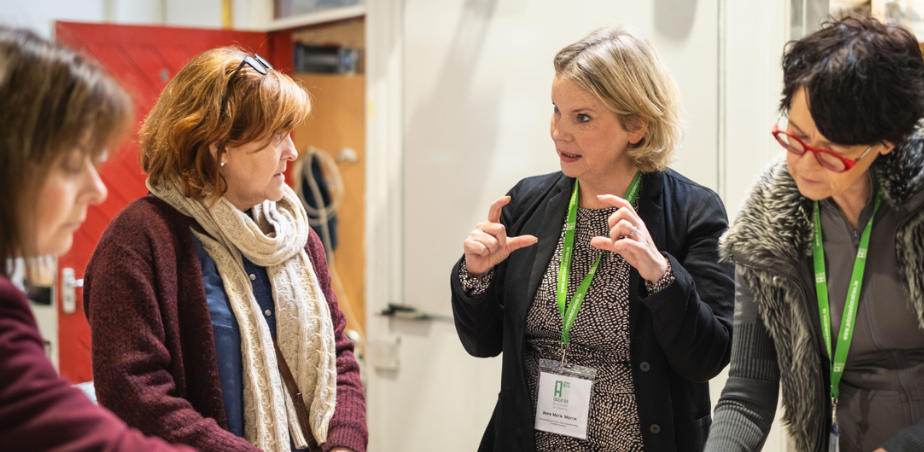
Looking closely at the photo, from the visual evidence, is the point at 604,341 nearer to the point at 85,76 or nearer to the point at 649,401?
the point at 649,401

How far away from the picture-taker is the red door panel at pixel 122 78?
371 centimetres

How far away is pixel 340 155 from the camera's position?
4734mm

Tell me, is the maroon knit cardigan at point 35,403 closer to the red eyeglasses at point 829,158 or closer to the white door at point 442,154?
the red eyeglasses at point 829,158

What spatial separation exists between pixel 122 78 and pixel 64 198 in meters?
3.22

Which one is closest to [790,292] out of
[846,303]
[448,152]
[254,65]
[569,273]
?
[846,303]

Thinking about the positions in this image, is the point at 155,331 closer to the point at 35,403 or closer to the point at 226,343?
the point at 226,343

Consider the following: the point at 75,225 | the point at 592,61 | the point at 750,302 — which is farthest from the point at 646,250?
the point at 75,225

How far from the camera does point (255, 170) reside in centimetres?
153

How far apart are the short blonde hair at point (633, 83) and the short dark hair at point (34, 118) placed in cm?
106

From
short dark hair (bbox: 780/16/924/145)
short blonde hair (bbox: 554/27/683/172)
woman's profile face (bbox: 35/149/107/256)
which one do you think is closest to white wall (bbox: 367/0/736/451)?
short blonde hair (bbox: 554/27/683/172)

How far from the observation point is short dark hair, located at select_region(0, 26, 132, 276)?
84cm

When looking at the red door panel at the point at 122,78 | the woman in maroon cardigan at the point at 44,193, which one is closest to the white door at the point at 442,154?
the red door panel at the point at 122,78

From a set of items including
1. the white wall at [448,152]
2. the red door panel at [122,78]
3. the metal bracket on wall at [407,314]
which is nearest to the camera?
the white wall at [448,152]

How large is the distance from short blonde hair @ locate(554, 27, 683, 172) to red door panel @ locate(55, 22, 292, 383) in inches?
91.2
